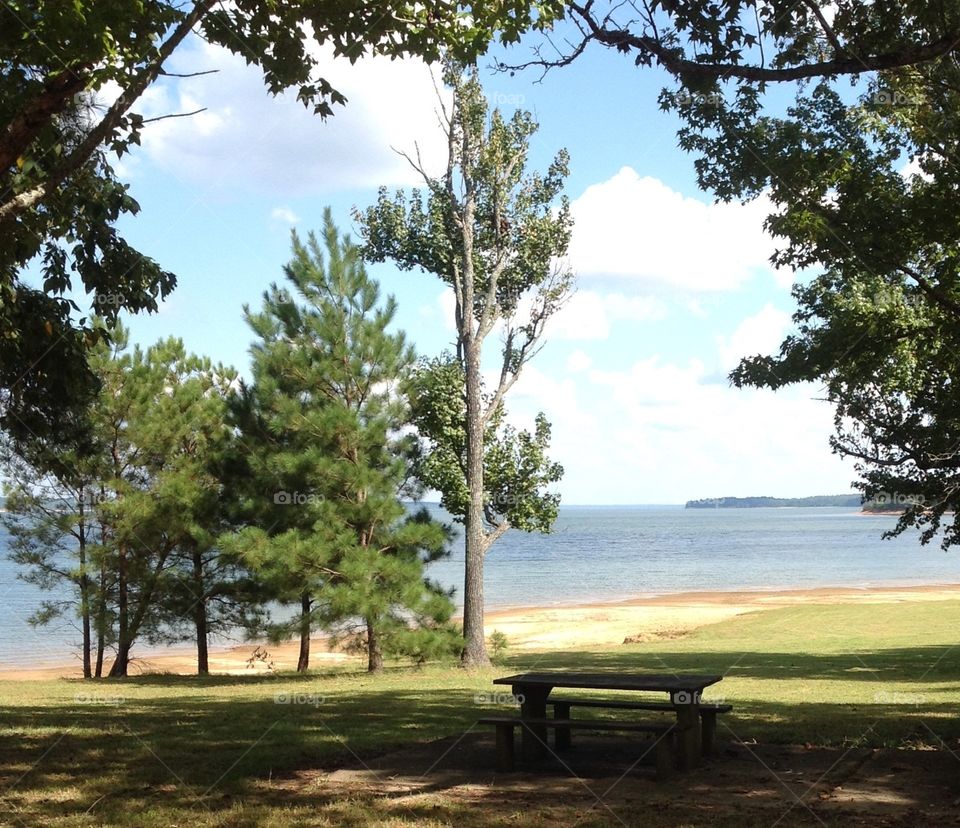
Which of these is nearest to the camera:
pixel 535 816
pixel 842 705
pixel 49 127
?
pixel 535 816

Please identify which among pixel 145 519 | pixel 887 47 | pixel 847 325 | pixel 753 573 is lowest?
pixel 753 573

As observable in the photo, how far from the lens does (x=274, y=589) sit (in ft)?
59.8

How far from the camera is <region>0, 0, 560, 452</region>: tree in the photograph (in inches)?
247

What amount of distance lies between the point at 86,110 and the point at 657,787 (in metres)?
6.90

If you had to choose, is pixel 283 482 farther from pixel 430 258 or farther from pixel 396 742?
pixel 396 742

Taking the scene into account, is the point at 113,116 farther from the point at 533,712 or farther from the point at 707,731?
the point at 707,731

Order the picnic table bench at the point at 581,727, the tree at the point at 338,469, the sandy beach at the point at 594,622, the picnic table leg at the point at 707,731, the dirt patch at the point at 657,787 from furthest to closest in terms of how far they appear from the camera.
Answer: the sandy beach at the point at 594,622 < the tree at the point at 338,469 < the picnic table leg at the point at 707,731 < the picnic table bench at the point at 581,727 < the dirt patch at the point at 657,787

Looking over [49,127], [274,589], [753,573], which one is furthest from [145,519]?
[753,573]

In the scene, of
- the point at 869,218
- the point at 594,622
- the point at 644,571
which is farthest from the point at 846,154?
the point at 644,571

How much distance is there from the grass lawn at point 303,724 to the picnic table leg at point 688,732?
138 centimetres

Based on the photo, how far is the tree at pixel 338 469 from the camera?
54.7 ft

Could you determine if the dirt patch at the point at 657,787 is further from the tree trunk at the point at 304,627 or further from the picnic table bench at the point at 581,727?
the tree trunk at the point at 304,627

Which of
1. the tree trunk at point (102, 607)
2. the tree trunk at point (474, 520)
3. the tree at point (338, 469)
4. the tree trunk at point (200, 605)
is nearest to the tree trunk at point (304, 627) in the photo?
the tree at point (338, 469)

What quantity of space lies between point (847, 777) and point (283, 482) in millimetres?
12643
